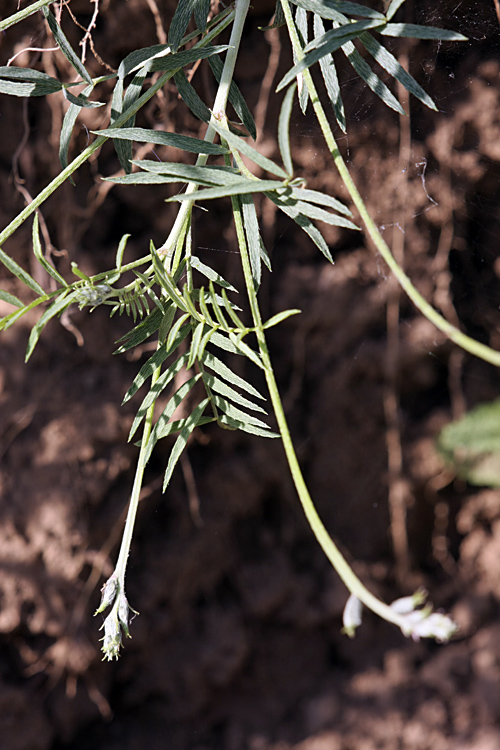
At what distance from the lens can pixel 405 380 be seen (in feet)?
3.93

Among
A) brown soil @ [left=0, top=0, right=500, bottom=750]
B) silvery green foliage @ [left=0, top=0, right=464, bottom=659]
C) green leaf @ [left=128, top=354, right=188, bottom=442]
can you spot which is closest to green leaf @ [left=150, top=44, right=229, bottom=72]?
silvery green foliage @ [left=0, top=0, right=464, bottom=659]

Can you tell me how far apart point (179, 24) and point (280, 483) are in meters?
0.83

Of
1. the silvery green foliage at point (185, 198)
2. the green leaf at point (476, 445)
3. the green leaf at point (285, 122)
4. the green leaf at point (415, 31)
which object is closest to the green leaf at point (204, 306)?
the silvery green foliage at point (185, 198)

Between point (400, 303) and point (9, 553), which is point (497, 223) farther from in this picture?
point (9, 553)

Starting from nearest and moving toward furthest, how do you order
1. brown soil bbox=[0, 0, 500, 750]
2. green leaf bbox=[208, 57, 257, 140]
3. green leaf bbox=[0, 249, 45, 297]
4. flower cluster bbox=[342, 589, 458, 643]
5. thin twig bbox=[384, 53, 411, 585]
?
flower cluster bbox=[342, 589, 458, 643] < green leaf bbox=[0, 249, 45, 297] < green leaf bbox=[208, 57, 257, 140] < brown soil bbox=[0, 0, 500, 750] < thin twig bbox=[384, 53, 411, 585]

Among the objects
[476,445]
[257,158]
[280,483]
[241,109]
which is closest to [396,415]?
[476,445]

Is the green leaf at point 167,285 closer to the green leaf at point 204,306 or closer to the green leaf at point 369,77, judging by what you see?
the green leaf at point 204,306

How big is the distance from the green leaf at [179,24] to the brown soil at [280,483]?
13.3 inches

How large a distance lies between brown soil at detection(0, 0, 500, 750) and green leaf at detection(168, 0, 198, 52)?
339 mm

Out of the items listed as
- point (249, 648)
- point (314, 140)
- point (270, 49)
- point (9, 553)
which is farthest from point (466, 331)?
point (9, 553)

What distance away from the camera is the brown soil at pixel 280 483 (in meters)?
0.91

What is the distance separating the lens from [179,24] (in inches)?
17.5

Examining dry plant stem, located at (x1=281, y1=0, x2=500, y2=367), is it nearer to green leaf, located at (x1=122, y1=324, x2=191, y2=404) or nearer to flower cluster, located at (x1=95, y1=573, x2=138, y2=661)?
green leaf, located at (x1=122, y1=324, x2=191, y2=404)

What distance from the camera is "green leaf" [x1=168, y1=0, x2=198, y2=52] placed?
1.45ft
